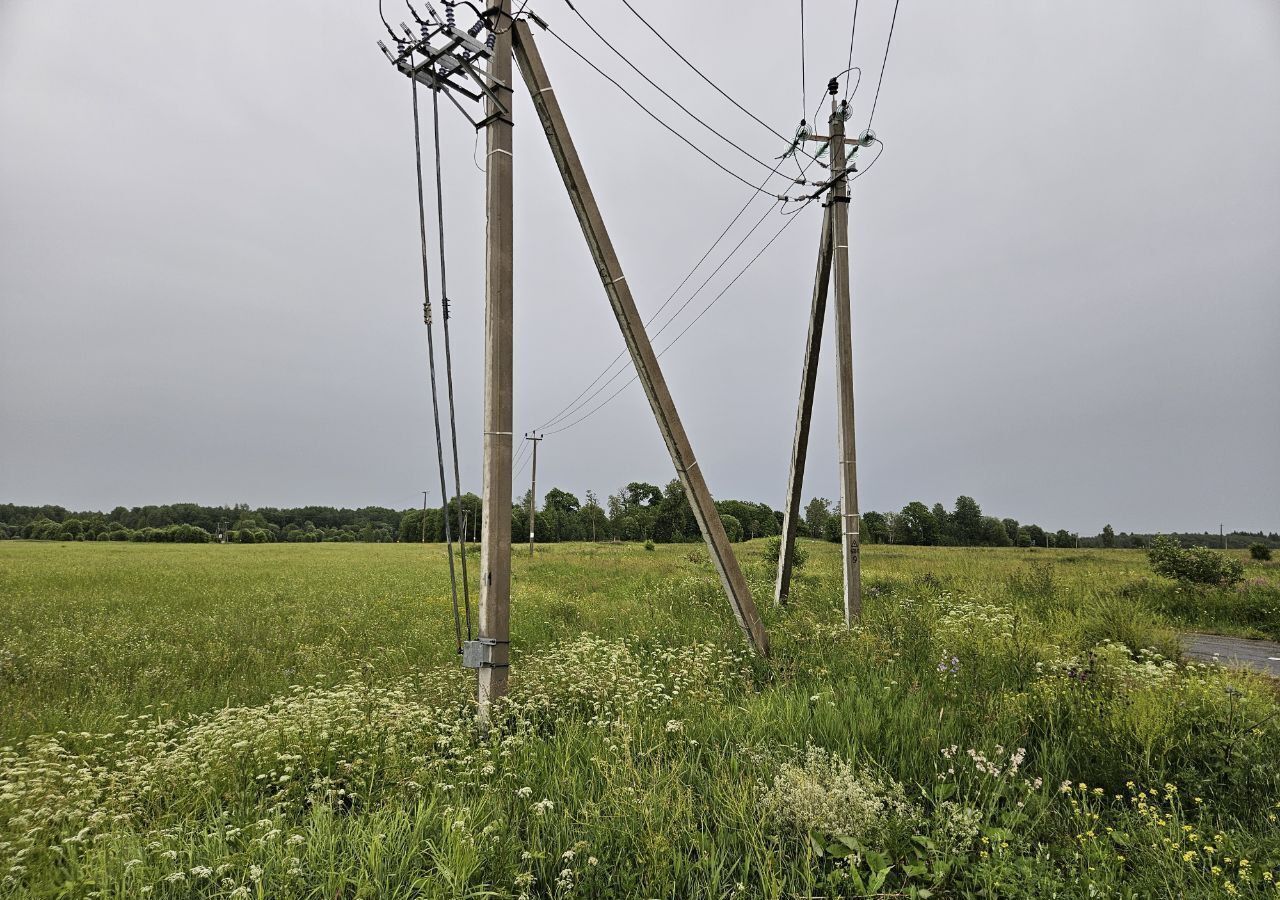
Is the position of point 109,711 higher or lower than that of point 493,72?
lower

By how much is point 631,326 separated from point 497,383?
1.88 meters

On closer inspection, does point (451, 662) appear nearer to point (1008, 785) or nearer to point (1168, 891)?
point (1008, 785)

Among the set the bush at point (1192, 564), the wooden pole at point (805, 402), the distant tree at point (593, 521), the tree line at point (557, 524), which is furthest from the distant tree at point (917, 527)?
the wooden pole at point (805, 402)

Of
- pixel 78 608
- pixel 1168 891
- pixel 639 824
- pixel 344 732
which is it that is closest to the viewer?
pixel 1168 891

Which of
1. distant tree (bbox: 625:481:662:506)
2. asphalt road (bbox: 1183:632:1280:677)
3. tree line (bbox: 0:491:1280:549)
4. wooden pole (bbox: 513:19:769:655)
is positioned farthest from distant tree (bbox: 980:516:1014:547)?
wooden pole (bbox: 513:19:769:655)

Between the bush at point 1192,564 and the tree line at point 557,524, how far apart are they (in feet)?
161

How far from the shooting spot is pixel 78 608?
12797 millimetres

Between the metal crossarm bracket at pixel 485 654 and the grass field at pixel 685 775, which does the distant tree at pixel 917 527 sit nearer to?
the grass field at pixel 685 775

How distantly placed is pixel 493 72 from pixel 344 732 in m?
5.84

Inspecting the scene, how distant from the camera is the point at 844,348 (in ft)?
28.5

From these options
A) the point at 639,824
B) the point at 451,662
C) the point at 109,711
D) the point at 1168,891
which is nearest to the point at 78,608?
the point at 109,711

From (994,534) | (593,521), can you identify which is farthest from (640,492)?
(994,534)

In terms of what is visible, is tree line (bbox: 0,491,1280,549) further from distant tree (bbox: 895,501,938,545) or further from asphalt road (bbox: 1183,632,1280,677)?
asphalt road (bbox: 1183,632,1280,677)

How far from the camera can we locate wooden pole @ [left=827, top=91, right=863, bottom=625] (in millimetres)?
8367
